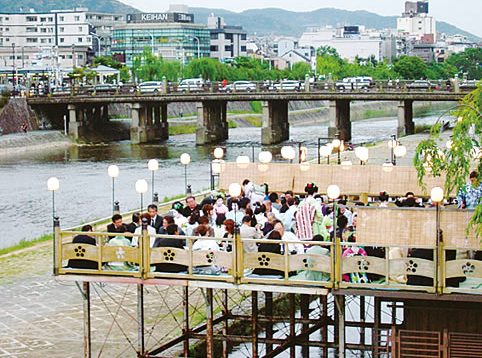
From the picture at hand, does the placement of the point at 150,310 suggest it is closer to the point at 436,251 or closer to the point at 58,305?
the point at 58,305

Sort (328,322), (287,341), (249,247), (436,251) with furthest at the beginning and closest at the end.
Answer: (328,322), (287,341), (249,247), (436,251)

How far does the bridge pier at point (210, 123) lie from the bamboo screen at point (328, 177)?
60965 mm

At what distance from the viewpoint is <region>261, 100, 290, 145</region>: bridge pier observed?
8806 centimetres

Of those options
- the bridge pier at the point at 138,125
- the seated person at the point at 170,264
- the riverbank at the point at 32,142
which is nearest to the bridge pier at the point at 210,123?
the bridge pier at the point at 138,125

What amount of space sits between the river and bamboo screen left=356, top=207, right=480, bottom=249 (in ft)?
79.4

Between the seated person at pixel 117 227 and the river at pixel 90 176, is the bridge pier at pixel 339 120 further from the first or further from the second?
the seated person at pixel 117 227

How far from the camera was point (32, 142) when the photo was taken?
85500 mm

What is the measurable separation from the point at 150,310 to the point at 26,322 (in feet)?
8.70

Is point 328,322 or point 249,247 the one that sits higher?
point 249,247

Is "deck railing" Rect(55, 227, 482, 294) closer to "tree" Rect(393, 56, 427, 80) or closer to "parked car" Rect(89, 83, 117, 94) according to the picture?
"parked car" Rect(89, 83, 117, 94)

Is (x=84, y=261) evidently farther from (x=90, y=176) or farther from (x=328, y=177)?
(x=90, y=176)

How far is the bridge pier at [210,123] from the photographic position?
90188 mm

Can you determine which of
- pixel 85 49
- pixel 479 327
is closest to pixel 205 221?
pixel 479 327

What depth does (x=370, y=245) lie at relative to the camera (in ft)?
59.6
